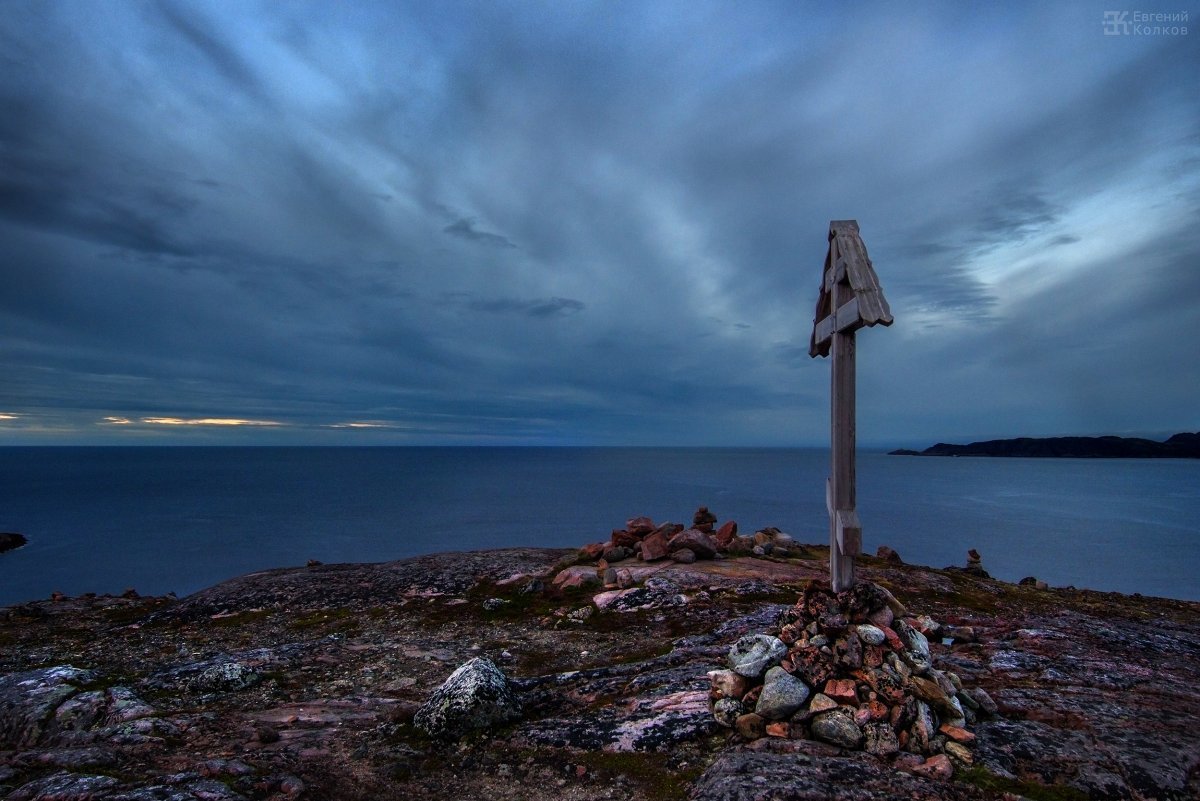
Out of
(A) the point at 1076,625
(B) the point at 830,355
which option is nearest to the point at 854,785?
(B) the point at 830,355

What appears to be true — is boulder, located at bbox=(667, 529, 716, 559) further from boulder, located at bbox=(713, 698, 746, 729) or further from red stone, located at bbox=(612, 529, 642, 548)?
boulder, located at bbox=(713, 698, 746, 729)

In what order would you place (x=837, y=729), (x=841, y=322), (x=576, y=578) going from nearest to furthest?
(x=837, y=729), (x=841, y=322), (x=576, y=578)

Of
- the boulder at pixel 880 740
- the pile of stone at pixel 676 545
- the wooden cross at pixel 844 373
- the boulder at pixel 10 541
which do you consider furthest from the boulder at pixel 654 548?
the boulder at pixel 10 541

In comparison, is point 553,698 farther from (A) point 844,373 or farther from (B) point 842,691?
(A) point 844,373

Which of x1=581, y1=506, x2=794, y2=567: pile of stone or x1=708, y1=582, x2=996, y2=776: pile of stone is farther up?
x1=708, y1=582, x2=996, y2=776: pile of stone

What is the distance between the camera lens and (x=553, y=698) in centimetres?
1021

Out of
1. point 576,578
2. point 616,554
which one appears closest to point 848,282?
point 576,578

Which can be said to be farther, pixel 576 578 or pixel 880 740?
pixel 576 578

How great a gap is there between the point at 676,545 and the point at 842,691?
46.5 feet

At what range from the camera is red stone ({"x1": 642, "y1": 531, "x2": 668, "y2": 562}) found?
22.0 m

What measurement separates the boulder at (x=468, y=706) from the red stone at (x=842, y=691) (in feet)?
15.8

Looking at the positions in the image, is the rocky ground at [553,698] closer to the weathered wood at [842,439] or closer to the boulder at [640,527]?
the weathered wood at [842,439]

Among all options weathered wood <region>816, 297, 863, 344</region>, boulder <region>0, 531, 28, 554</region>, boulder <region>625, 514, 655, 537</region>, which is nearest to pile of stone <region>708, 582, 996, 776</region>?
weathered wood <region>816, 297, 863, 344</region>

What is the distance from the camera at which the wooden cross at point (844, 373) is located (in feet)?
31.1
